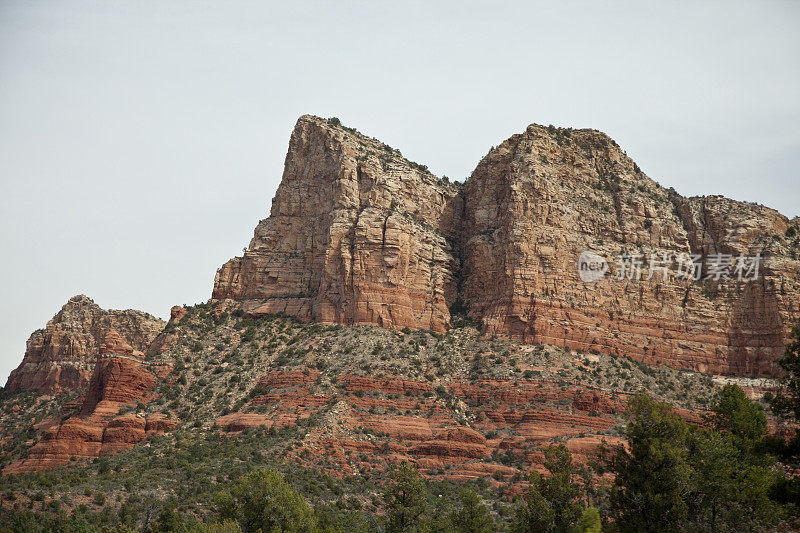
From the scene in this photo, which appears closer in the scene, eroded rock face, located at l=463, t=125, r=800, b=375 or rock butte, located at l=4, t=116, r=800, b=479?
rock butte, located at l=4, t=116, r=800, b=479

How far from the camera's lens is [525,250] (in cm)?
9381

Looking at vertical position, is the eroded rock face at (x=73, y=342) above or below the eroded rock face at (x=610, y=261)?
below

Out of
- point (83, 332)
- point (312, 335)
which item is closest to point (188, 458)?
point (312, 335)

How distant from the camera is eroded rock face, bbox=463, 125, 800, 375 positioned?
92812 mm

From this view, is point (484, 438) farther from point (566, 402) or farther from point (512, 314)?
point (512, 314)

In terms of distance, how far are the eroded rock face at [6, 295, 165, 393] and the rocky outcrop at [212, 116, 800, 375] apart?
108 feet

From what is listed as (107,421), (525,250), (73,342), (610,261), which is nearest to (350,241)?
(525,250)

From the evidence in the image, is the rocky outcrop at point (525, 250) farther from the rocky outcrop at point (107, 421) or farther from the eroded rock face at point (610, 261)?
the rocky outcrop at point (107, 421)

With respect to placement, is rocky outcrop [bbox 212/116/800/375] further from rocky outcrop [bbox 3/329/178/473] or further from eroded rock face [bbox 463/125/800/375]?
rocky outcrop [bbox 3/329/178/473]

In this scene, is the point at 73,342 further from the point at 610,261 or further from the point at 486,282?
the point at 610,261

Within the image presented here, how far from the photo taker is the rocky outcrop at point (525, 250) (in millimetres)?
92562

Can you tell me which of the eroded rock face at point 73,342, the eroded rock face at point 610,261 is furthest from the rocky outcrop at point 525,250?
the eroded rock face at point 73,342

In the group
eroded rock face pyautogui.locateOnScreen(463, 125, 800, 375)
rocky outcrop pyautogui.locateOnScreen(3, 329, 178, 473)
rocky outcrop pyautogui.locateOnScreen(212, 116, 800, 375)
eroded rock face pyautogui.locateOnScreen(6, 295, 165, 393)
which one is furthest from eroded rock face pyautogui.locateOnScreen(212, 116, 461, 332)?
eroded rock face pyautogui.locateOnScreen(6, 295, 165, 393)

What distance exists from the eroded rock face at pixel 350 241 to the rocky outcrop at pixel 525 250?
0.61 ft
